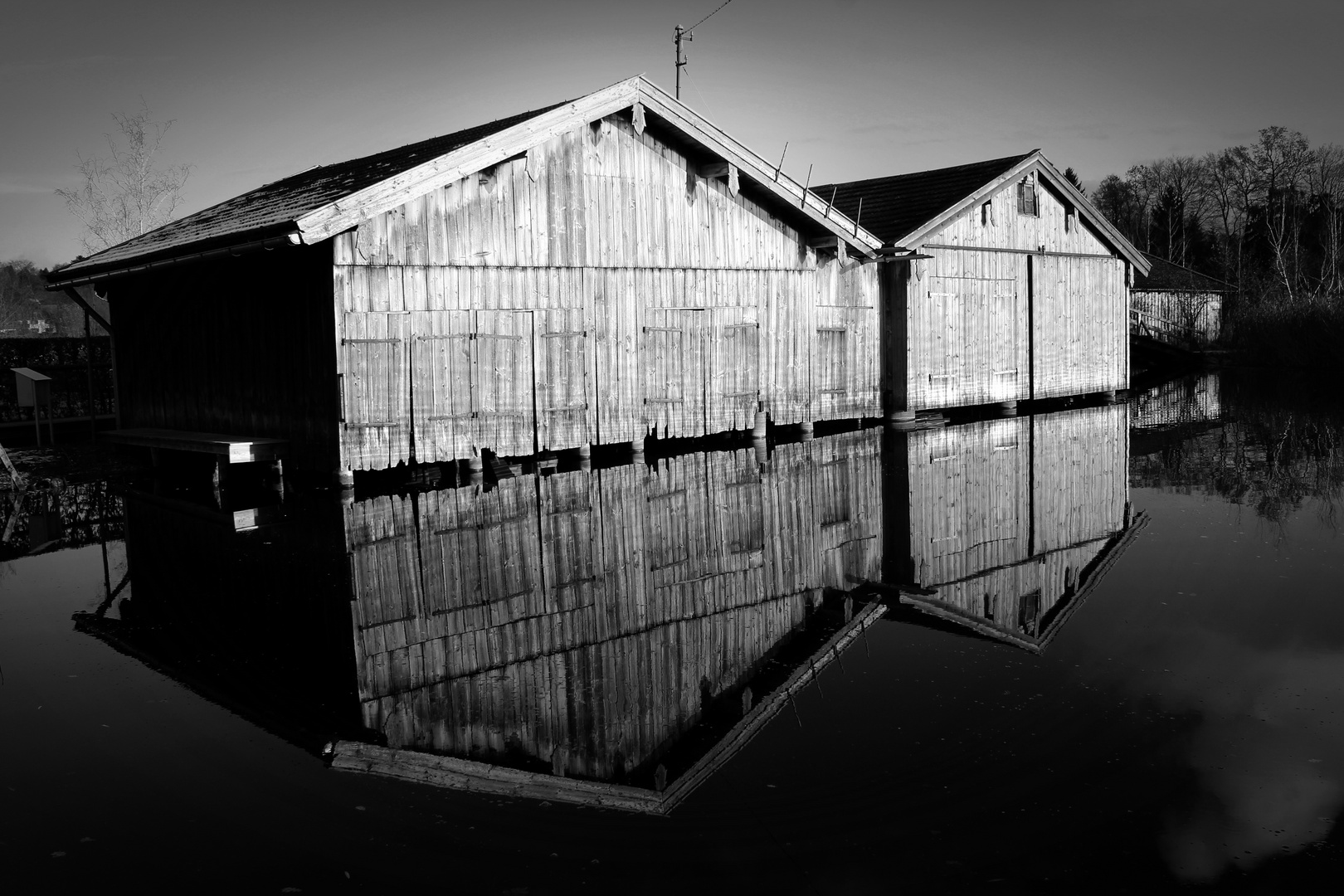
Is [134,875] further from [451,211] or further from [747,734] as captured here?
[451,211]

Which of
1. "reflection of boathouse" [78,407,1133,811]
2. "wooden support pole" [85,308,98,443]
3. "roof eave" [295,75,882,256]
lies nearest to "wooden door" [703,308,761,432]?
"roof eave" [295,75,882,256]

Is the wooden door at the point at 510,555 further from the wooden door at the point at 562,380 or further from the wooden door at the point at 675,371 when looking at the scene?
the wooden door at the point at 675,371

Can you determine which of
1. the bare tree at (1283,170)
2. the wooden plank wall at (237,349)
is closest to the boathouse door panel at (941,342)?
the wooden plank wall at (237,349)

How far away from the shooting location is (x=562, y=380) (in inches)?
667

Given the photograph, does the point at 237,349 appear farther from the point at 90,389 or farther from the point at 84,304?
the point at 90,389

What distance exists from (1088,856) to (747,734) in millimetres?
1849

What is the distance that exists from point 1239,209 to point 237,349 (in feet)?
268

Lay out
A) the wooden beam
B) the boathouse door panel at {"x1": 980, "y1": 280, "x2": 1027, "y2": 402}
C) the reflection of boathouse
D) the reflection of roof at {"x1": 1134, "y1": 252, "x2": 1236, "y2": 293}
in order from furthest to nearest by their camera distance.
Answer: the reflection of roof at {"x1": 1134, "y1": 252, "x2": 1236, "y2": 293}
the boathouse door panel at {"x1": 980, "y1": 280, "x2": 1027, "y2": 402}
the wooden beam
the reflection of boathouse

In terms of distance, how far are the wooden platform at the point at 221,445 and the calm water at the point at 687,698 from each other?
2.45 meters

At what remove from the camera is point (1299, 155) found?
238ft

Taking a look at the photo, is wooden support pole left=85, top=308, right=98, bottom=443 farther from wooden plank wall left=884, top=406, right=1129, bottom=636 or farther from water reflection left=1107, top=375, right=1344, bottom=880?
water reflection left=1107, top=375, right=1344, bottom=880

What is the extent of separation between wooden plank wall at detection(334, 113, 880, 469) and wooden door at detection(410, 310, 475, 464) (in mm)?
21

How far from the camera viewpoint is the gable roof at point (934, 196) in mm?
21891

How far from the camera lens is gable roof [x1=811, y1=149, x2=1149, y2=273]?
21.9 metres
